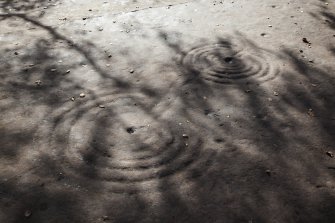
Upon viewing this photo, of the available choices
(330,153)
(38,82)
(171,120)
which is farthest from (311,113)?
(38,82)

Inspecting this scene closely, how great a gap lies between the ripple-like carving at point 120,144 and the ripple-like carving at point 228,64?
1.18 meters

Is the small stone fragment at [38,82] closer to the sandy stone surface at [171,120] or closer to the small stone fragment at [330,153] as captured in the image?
the sandy stone surface at [171,120]

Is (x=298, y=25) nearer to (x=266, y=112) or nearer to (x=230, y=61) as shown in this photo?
(x=230, y=61)

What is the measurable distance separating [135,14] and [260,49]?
3.18 m

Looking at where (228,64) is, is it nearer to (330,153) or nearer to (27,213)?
(330,153)

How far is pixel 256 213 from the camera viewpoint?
285 centimetres

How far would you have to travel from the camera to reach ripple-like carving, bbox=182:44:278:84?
15.9 ft

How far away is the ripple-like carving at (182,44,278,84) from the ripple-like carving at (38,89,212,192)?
118 centimetres

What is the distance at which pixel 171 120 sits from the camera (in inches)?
160

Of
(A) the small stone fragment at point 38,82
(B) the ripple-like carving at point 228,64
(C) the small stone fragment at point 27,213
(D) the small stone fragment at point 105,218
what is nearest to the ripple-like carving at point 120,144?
(D) the small stone fragment at point 105,218

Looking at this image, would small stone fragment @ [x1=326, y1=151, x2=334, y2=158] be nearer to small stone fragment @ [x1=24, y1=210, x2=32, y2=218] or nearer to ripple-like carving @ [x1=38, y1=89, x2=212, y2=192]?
ripple-like carving @ [x1=38, y1=89, x2=212, y2=192]

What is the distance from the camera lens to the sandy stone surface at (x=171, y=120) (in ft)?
9.85

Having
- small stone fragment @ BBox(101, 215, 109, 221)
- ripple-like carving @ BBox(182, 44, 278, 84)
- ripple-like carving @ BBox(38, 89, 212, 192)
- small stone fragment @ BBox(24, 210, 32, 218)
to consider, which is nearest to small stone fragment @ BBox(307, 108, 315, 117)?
ripple-like carving @ BBox(182, 44, 278, 84)

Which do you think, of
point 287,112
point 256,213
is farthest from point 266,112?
point 256,213
